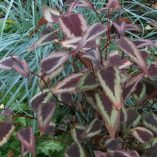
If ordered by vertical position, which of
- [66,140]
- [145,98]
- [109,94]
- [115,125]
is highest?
[109,94]

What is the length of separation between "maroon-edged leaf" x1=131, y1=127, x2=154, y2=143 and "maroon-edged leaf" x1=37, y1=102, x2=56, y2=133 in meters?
0.32

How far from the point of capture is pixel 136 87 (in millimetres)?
1692

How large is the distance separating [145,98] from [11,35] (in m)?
1.19

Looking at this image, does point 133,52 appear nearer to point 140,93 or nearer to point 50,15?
point 140,93

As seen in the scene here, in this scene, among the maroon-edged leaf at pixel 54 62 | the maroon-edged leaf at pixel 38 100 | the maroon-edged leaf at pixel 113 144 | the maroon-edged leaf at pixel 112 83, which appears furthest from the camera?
the maroon-edged leaf at pixel 38 100

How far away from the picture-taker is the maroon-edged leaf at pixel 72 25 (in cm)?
151

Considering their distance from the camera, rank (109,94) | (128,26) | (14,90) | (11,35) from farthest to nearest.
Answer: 1. (11,35)
2. (14,90)
3. (128,26)
4. (109,94)

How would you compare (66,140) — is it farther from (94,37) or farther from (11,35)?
(11,35)

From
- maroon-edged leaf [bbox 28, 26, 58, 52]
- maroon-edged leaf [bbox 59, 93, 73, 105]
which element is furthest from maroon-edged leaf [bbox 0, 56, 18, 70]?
maroon-edged leaf [bbox 59, 93, 73, 105]

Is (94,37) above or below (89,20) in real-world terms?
above

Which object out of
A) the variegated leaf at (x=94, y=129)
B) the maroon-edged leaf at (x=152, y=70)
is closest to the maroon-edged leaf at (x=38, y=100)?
the variegated leaf at (x=94, y=129)

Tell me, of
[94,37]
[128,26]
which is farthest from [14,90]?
[94,37]

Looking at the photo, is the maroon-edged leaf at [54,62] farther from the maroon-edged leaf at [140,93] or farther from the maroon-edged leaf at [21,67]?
the maroon-edged leaf at [140,93]

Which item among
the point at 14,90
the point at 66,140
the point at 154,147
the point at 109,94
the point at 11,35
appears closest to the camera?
the point at 109,94
